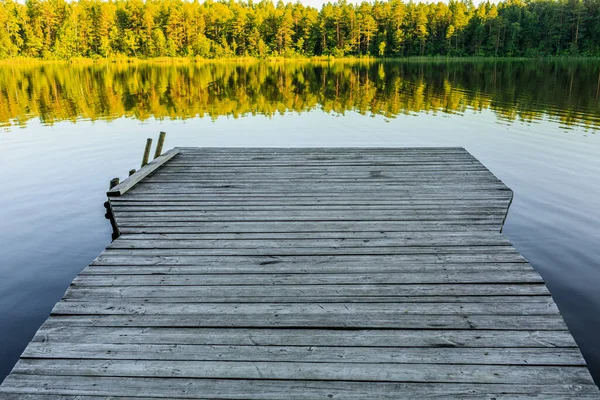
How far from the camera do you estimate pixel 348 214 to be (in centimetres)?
645

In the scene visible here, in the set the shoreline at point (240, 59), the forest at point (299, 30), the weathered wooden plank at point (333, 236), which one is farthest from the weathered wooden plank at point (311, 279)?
the forest at point (299, 30)

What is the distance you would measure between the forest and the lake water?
2007 inches

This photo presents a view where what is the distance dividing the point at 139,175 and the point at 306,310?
212 inches

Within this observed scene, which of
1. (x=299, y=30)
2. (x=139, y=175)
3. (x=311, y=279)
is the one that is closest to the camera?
(x=311, y=279)

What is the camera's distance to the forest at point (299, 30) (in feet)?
255

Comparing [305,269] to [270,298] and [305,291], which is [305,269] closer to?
[305,291]

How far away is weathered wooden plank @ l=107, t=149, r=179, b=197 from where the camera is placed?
23.7 ft

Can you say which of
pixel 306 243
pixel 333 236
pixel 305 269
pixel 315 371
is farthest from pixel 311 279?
pixel 315 371

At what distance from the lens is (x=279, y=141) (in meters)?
17.3

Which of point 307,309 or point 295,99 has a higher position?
point 307,309

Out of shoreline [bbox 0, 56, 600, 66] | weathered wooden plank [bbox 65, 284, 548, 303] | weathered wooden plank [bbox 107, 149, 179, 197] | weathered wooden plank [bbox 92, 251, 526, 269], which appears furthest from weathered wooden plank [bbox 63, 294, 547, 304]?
shoreline [bbox 0, 56, 600, 66]

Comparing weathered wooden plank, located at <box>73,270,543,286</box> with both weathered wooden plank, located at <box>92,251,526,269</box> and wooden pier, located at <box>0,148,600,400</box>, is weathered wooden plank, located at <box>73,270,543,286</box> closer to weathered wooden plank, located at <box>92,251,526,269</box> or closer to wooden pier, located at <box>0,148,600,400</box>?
wooden pier, located at <box>0,148,600,400</box>

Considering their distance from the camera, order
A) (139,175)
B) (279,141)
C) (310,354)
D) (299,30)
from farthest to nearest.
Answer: (299,30) → (279,141) → (139,175) → (310,354)

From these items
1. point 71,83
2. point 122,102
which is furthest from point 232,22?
point 122,102
